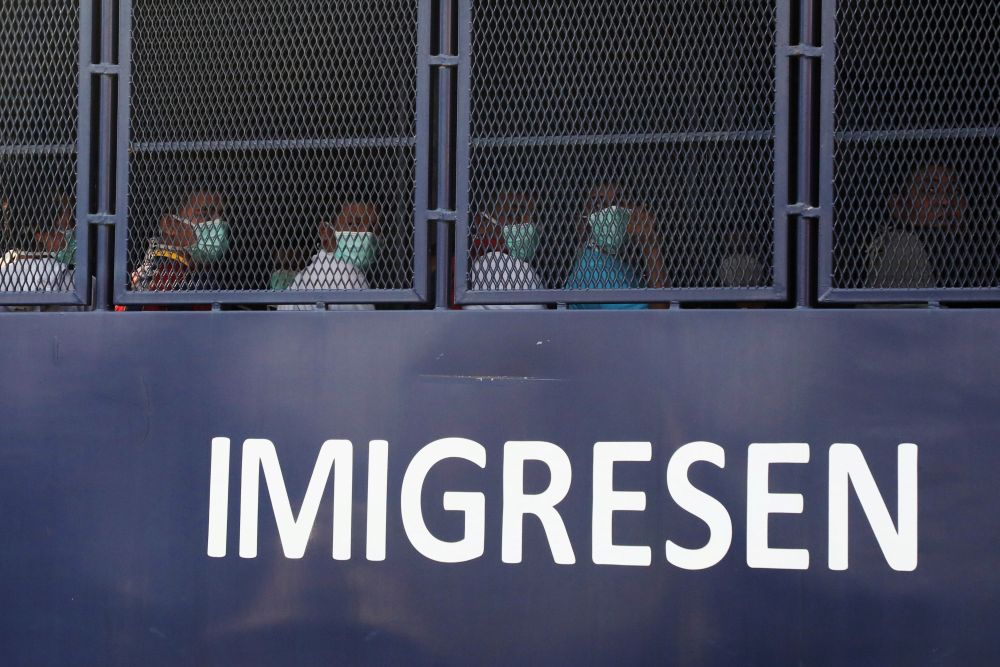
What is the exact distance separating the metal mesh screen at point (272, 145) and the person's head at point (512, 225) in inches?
7.9

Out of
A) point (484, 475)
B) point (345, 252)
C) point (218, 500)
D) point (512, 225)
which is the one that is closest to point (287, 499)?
point (218, 500)

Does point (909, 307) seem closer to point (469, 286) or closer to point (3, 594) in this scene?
point (469, 286)

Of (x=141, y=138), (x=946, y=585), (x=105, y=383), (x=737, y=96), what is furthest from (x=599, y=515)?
(x=141, y=138)

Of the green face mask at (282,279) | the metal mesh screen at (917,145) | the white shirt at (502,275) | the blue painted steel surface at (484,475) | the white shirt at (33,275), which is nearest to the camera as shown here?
the blue painted steel surface at (484,475)

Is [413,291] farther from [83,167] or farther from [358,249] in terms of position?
[83,167]

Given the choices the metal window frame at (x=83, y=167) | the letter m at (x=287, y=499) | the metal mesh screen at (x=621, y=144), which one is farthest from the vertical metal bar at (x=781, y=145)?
the metal window frame at (x=83, y=167)

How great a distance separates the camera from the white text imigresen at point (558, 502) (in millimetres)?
2646

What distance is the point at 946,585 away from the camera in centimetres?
261

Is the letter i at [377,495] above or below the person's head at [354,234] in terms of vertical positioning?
below

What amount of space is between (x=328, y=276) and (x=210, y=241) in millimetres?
336

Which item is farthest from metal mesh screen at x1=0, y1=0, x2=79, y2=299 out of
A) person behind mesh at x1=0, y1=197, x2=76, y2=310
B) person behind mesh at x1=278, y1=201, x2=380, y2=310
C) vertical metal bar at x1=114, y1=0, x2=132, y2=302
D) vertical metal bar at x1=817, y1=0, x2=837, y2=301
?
vertical metal bar at x1=817, y1=0, x2=837, y2=301

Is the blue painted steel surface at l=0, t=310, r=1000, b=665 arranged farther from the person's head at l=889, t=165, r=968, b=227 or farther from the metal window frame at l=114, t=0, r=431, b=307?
the person's head at l=889, t=165, r=968, b=227

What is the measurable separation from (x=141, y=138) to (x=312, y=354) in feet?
2.47

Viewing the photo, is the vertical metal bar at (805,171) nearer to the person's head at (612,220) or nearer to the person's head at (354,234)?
the person's head at (612,220)
